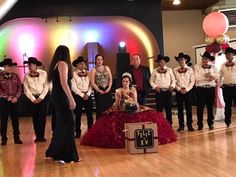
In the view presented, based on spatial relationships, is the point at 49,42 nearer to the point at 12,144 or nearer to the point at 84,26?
A: the point at 84,26

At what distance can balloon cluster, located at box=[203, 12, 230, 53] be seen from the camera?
329 inches

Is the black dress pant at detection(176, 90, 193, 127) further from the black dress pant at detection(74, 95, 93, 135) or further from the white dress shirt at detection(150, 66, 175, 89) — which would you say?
the black dress pant at detection(74, 95, 93, 135)

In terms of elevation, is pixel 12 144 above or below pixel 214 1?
below

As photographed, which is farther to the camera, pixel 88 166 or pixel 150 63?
pixel 150 63

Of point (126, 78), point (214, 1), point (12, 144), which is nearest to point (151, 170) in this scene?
point (126, 78)

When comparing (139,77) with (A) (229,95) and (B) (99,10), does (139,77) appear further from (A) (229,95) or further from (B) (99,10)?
(B) (99,10)

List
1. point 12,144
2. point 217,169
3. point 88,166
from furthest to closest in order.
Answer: point 12,144
point 88,166
point 217,169

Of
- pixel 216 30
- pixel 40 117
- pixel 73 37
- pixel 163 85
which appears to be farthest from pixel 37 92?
pixel 73 37

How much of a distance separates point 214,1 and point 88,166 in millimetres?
10380

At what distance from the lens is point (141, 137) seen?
520 cm

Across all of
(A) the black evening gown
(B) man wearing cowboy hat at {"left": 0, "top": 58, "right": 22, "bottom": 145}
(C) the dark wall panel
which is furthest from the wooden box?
(C) the dark wall panel

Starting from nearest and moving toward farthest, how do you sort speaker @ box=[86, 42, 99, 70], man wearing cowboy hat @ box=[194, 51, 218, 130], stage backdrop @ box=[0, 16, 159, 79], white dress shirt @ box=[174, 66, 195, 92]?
man wearing cowboy hat @ box=[194, 51, 218, 130] < white dress shirt @ box=[174, 66, 195, 92] < stage backdrop @ box=[0, 16, 159, 79] < speaker @ box=[86, 42, 99, 70]

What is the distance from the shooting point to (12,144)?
260 inches

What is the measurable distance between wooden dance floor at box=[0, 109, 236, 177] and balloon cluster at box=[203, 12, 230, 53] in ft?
9.64
